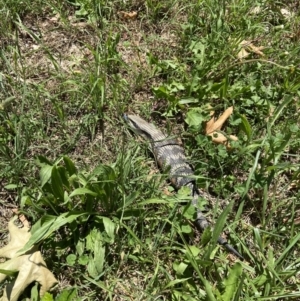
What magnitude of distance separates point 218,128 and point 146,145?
0.56 m

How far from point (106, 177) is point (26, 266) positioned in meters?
0.70

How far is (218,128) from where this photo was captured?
3266mm

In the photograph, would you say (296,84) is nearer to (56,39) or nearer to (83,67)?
(83,67)

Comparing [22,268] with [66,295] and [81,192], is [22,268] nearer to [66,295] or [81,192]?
[66,295]

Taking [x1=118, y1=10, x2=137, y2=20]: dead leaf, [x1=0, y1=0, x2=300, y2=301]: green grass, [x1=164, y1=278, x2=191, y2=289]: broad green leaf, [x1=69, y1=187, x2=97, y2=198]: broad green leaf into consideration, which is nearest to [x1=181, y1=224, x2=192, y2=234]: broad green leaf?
[x1=0, y1=0, x2=300, y2=301]: green grass

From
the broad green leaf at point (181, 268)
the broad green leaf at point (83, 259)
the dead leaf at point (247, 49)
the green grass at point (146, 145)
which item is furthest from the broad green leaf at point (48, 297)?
the dead leaf at point (247, 49)

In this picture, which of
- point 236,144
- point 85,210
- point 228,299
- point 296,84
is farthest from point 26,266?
point 296,84

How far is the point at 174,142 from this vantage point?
328 cm

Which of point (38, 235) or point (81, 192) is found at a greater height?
point (81, 192)

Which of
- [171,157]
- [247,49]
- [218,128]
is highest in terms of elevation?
[247,49]

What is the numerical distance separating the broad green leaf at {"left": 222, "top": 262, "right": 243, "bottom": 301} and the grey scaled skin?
0.44 meters

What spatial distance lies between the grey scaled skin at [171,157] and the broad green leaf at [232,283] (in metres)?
0.44

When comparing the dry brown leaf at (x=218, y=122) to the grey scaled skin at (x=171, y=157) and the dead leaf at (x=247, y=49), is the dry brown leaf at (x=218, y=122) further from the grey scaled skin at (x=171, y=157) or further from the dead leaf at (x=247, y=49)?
the dead leaf at (x=247, y=49)

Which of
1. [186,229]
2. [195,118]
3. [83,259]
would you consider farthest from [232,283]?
[195,118]
